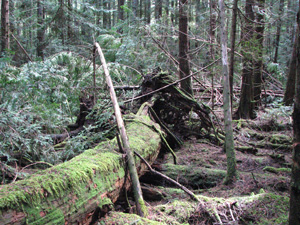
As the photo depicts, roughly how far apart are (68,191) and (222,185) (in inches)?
118

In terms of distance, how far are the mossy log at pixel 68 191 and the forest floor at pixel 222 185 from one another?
331 mm

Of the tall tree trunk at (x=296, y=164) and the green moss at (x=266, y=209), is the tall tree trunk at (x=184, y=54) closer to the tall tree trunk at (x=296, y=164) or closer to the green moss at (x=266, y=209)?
the green moss at (x=266, y=209)

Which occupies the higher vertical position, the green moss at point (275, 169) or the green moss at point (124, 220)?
the green moss at point (124, 220)

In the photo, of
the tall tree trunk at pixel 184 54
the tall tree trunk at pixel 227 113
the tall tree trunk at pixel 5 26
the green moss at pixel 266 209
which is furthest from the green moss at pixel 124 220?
the tall tree trunk at pixel 5 26

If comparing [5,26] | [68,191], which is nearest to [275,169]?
[68,191]

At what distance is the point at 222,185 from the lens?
169 inches

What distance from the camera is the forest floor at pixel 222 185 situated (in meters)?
2.90

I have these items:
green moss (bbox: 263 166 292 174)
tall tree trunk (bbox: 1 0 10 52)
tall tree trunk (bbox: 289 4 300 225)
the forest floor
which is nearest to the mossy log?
the forest floor

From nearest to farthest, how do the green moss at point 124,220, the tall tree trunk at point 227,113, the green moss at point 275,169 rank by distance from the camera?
the green moss at point 124,220 → the tall tree trunk at point 227,113 → the green moss at point 275,169

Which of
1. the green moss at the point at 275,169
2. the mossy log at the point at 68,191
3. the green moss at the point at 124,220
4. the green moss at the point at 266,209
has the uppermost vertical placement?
the mossy log at the point at 68,191

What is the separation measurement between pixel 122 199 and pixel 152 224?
3.54 feet

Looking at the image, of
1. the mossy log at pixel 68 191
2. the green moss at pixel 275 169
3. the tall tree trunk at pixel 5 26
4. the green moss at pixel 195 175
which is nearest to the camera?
the mossy log at pixel 68 191

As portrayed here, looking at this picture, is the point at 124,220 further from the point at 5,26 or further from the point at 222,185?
Answer: the point at 5,26

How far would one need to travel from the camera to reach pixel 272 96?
12.6m
